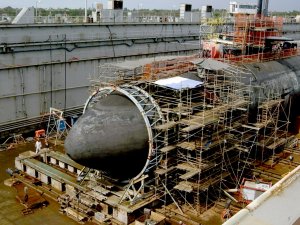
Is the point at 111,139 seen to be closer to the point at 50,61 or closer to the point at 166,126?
the point at 166,126

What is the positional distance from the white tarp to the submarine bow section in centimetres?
95

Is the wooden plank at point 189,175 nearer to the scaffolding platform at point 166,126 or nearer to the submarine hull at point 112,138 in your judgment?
the submarine hull at point 112,138

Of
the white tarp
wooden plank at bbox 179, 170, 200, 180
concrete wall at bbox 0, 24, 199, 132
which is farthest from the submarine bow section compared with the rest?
concrete wall at bbox 0, 24, 199, 132

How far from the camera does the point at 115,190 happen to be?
1769 centimetres

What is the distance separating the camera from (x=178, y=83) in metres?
17.7

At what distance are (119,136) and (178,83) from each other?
3702 mm

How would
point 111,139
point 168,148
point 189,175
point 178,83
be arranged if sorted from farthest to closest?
point 178,83 < point 168,148 < point 189,175 < point 111,139

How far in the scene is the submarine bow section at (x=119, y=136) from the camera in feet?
53.1

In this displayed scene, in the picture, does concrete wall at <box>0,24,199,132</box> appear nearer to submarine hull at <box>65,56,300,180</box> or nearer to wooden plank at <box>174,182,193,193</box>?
submarine hull at <box>65,56,300,180</box>

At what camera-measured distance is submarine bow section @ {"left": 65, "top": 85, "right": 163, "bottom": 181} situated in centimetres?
1617

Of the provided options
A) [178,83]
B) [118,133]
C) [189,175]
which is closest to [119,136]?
[118,133]

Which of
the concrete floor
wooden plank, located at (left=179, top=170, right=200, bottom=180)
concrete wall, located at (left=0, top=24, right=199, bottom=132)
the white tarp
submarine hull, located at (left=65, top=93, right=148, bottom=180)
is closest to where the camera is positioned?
submarine hull, located at (left=65, top=93, right=148, bottom=180)

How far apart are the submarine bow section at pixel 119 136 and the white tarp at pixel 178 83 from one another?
95cm

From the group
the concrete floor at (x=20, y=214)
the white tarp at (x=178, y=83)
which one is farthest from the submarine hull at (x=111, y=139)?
the concrete floor at (x=20, y=214)
